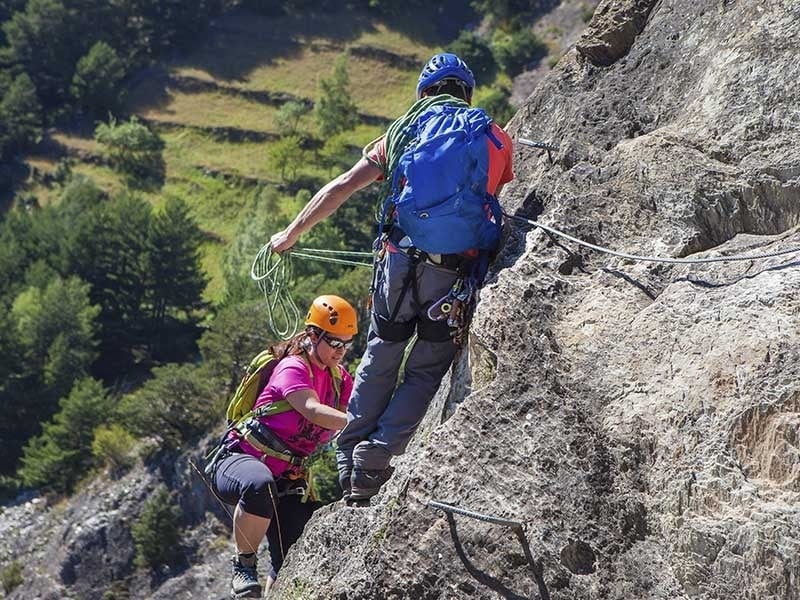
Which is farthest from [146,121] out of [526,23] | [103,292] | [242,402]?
[242,402]

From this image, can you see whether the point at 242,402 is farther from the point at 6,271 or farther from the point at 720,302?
the point at 6,271

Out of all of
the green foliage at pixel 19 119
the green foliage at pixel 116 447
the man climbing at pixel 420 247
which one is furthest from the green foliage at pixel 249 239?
the man climbing at pixel 420 247

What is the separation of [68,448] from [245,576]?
48.6 m

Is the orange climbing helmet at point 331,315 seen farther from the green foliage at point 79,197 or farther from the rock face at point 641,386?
the green foliage at point 79,197

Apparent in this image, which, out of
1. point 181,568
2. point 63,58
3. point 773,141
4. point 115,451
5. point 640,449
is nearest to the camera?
point 640,449

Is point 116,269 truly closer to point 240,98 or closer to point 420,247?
point 240,98

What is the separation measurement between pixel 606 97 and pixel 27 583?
43.9 metres

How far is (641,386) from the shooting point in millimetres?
6133

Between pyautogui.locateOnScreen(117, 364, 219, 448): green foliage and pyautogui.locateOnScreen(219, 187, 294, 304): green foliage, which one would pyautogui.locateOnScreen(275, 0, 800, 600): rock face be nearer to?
pyautogui.locateOnScreen(117, 364, 219, 448): green foliage

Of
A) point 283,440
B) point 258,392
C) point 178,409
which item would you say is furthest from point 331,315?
point 178,409

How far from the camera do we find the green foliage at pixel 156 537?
4297 cm

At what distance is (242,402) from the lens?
28.9 ft

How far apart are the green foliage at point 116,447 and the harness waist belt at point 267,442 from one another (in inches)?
1695

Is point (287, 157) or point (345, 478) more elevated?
point (345, 478)
